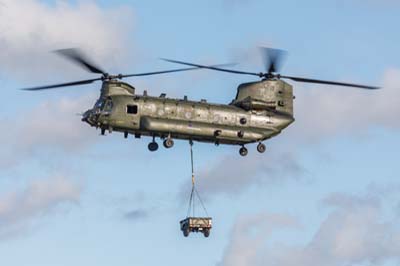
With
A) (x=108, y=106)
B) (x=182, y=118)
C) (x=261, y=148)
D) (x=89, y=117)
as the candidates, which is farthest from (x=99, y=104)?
(x=261, y=148)

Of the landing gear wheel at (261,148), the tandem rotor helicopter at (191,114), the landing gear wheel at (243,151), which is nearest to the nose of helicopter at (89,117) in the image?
the tandem rotor helicopter at (191,114)

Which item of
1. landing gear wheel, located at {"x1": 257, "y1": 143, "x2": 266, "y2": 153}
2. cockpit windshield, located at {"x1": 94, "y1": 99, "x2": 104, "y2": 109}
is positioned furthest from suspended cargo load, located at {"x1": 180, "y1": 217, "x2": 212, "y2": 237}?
cockpit windshield, located at {"x1": 94, "y1": 99, "x2": 104, "y2": 109}

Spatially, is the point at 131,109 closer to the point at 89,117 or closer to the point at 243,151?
the point at 89,117

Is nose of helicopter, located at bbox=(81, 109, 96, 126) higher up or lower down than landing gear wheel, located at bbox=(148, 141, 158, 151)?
higher up

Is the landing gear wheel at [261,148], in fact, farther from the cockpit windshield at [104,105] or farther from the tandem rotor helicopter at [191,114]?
the cockpit windshield at [104,105]

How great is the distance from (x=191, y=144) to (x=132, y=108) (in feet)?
18.5

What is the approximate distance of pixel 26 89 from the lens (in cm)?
7312

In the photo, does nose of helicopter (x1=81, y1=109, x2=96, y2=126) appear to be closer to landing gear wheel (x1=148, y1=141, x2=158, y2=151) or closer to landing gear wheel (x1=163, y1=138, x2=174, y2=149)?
landing gear wheel (x1=148, y1=141, x2=158, y2=151)

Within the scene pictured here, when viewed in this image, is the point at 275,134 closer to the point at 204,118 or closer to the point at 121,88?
the point at 204,118

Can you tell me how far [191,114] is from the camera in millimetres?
79688

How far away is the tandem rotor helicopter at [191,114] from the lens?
78312mm

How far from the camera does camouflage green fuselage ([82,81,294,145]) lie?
78.3 m

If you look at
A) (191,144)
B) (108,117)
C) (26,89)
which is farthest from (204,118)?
(26,89)

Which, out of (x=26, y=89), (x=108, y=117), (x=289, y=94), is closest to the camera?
(x=26, y=89)
